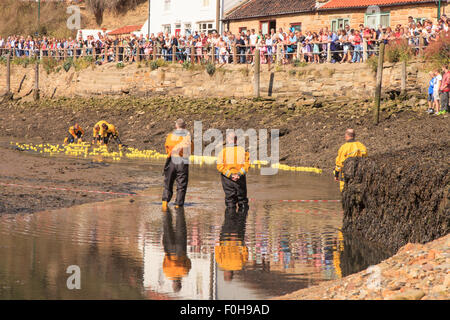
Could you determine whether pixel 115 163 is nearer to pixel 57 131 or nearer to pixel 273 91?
pixel 273 91

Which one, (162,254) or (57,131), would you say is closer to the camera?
(162,254)

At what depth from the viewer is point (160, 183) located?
828 inches

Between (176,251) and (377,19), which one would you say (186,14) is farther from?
(176,251)

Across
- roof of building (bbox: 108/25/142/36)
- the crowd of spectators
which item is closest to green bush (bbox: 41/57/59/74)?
the crowd of spectators

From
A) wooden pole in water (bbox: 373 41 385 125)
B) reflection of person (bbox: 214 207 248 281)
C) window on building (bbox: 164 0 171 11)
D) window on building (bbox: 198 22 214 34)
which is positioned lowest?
reflection of person (bbox: 214 207 248 281)

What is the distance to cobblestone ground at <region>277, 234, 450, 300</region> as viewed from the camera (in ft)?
23.9

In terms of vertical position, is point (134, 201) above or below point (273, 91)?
below

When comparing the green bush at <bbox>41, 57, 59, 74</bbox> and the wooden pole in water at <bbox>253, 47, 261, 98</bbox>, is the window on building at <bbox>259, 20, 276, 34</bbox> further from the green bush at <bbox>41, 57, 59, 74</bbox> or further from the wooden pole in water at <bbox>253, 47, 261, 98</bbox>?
the green bush at <bbox>41, 57, 59, 74</bbox>

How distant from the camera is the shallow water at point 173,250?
9203 millimetres

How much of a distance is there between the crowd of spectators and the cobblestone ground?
71.4 ft

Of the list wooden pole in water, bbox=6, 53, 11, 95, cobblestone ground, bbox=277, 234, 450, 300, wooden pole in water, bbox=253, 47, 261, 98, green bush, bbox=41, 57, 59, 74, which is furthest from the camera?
wooden pole in water, bbox=6, 53, 11, 95
